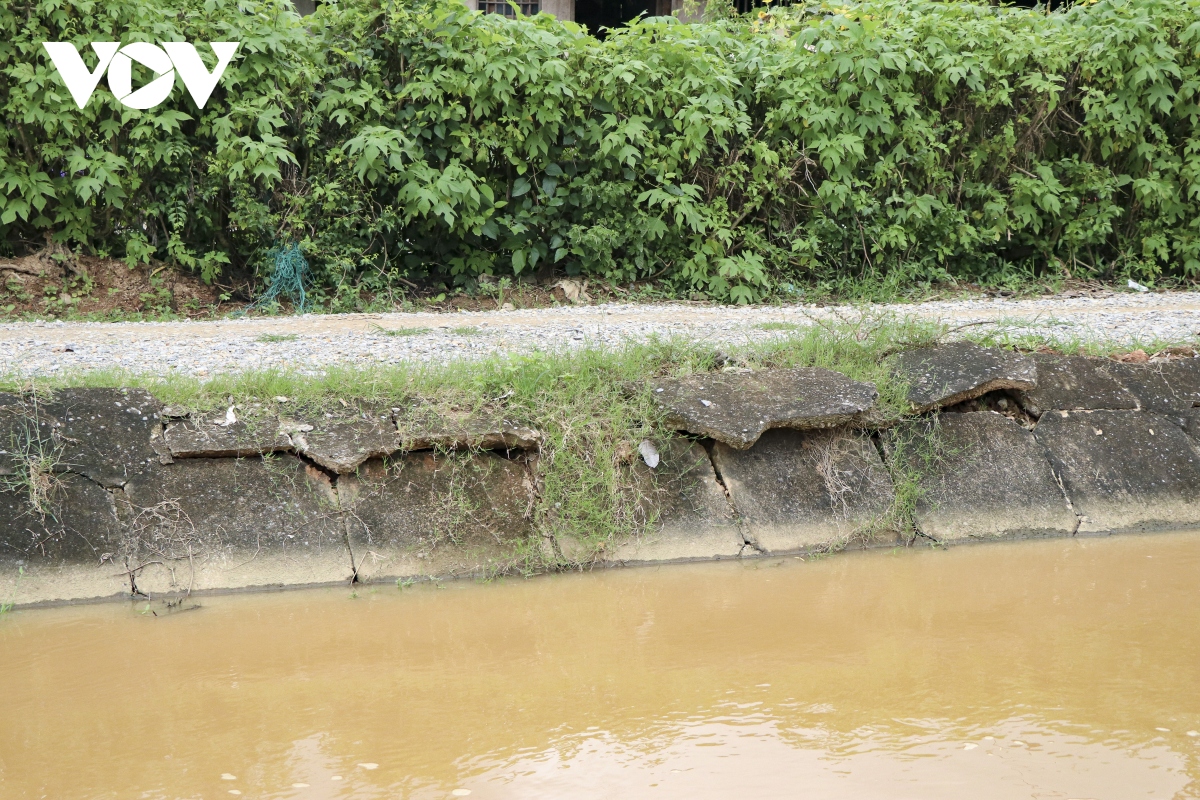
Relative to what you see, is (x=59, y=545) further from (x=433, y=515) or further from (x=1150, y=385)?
(x=1150, y=385)

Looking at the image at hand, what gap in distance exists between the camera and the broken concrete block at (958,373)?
511 centimetres

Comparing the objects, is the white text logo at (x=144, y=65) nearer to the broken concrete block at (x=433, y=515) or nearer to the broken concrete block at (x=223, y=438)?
the broken concrete block at (x=223, y=438)

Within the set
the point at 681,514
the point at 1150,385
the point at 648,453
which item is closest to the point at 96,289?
the point at 648,453

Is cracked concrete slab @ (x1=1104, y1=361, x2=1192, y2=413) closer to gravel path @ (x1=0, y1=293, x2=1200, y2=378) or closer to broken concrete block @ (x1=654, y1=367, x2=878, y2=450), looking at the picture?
gravel path @ (x1=0, y1=293, x2=1200, y2=378)

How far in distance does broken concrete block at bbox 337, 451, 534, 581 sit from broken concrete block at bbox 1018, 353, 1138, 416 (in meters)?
2.64

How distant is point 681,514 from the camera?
4723 millimetres

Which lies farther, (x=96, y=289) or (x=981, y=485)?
(x=96, y=289)

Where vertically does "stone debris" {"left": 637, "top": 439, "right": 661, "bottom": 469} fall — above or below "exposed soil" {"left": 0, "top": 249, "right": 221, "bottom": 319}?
below

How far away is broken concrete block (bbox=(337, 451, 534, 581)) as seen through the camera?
4.43 meters

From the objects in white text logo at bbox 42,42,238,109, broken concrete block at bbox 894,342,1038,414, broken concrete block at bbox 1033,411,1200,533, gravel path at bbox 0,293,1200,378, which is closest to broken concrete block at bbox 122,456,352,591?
gravel path at bbox 0,293,1200,378

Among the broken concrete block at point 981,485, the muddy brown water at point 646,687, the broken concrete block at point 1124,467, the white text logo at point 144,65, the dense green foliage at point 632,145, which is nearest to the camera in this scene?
the muddy brown water at point 646,687

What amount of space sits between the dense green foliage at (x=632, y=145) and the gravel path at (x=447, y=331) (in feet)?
2.39

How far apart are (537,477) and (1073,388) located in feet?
9.26

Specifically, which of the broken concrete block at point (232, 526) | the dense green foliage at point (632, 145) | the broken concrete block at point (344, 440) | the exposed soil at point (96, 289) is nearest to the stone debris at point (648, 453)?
the broken concrete block at point (344, 440)
